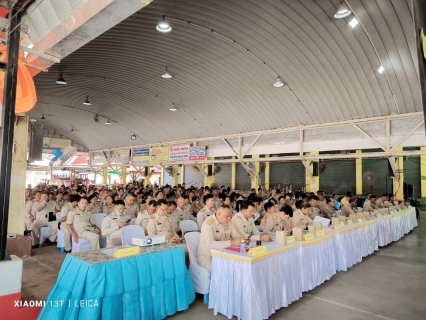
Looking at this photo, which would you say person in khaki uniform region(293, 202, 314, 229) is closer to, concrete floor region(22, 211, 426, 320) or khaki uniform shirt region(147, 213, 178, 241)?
concrete floor region(22, 211, 426, 320)

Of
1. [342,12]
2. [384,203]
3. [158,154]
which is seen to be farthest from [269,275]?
[158,154]

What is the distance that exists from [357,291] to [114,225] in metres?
4.10

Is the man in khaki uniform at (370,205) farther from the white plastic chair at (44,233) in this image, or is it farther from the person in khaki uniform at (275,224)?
the white plastic chair at (44,233)

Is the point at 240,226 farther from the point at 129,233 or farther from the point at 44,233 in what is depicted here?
the point at 44,233

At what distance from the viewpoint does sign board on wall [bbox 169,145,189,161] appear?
14546 millimetres

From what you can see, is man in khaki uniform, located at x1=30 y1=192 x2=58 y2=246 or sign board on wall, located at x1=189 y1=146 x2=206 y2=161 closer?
man in khaki uniform, located at x1=30 y1=192 x2=58 y2=246

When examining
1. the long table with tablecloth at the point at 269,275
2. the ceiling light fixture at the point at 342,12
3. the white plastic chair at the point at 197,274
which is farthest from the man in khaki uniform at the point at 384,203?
the white plastic chair at the point at 197,274

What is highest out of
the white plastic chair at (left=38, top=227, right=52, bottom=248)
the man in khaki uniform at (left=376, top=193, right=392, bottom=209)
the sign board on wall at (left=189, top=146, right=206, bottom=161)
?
the sign board on wall at (left=189, top=146, right=206, bottom=161)

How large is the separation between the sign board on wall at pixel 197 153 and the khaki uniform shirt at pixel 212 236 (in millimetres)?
9724

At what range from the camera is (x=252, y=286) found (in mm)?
3096

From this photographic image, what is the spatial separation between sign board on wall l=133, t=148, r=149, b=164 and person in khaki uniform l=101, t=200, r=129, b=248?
11500 mm

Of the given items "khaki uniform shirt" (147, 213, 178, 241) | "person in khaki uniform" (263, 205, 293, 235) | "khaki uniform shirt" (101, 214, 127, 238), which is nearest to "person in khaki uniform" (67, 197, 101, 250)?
"khaki uniform shirt" (101, 214, 127, 238)

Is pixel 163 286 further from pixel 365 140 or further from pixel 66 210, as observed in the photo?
pixel 365 140

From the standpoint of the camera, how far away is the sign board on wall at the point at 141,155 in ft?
55.5
